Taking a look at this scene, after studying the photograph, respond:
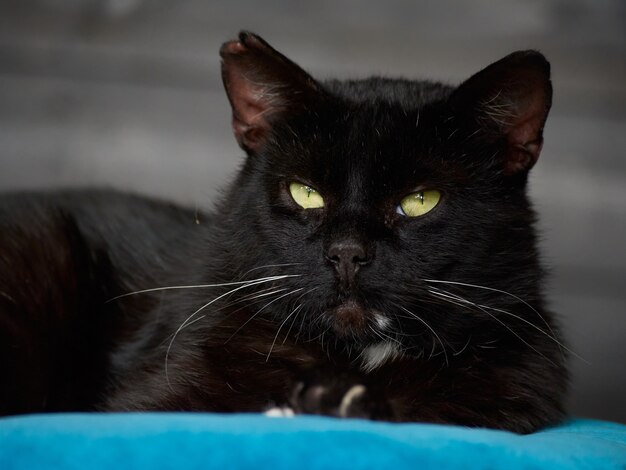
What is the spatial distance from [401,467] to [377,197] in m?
0.50

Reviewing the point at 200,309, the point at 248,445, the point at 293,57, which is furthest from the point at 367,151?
the point at 293,57

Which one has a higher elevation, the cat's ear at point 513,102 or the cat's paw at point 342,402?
the cat's ear at point 513,102

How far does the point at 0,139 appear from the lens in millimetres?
2541

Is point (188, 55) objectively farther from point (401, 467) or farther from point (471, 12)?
point (401, 467)

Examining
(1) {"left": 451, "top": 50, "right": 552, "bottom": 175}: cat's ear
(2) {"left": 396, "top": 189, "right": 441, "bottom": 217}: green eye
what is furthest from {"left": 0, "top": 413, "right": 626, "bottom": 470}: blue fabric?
(1) {"left": 451, "top": 50, "right": 552, "bottom": 175}: cat's ear

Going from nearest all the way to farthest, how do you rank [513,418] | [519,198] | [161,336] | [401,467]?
[401,467], [513,418], [519,198], [161,336]

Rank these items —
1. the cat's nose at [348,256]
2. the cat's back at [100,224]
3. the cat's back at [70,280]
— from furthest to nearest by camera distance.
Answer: the cat's back at [100,224], the cat's back at [70,280], the cat's nose at [348,256]

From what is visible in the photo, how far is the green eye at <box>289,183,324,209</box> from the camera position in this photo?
4.66 feet

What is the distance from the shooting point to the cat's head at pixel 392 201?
1.35 metres

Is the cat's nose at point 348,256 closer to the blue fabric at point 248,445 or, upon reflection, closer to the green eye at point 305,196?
the green eye at point 305,196

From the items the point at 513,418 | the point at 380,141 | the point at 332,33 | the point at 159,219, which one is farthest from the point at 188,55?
the point at 513,418

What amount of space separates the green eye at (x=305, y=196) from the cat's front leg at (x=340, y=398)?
1.10ft

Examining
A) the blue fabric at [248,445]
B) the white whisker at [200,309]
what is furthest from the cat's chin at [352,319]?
the blue fabric at [248,445]

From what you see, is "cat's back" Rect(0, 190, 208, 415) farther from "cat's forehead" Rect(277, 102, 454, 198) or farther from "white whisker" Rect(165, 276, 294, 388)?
"cat's forehead" Rect(277, 102, 454, 198)
